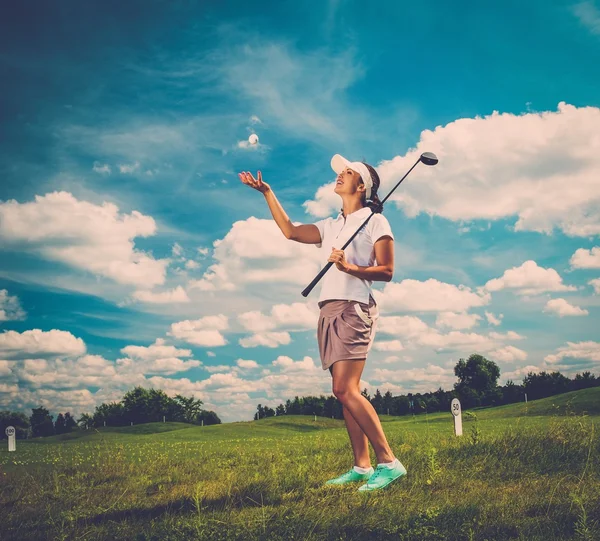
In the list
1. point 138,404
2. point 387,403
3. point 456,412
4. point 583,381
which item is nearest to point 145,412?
point 138,404

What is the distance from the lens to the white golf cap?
5.69 meters

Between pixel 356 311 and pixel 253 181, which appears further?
pixel 253 181

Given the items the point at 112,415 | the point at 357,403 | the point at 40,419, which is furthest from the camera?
the point at 40,419

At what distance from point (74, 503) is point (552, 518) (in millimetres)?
4000

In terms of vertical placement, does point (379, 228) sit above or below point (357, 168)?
below

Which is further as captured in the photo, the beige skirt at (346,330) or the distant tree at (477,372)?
the distant tree at (477,372)

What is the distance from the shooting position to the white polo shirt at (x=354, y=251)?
16.9 feet

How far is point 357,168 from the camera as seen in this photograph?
18.7 ft

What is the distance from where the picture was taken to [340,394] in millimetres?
5016

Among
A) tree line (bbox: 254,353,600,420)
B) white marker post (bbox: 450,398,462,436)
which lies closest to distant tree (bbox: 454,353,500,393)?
tree line (bbox: 254,353,600,420)

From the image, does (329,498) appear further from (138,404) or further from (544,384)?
(138,404)

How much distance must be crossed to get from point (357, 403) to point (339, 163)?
2.39 meters

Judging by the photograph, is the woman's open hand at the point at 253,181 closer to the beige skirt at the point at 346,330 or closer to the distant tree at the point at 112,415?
the beige skirt at the point at 346,330

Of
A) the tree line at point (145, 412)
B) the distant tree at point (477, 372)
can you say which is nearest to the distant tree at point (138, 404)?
the tree line at point (145, 412)
